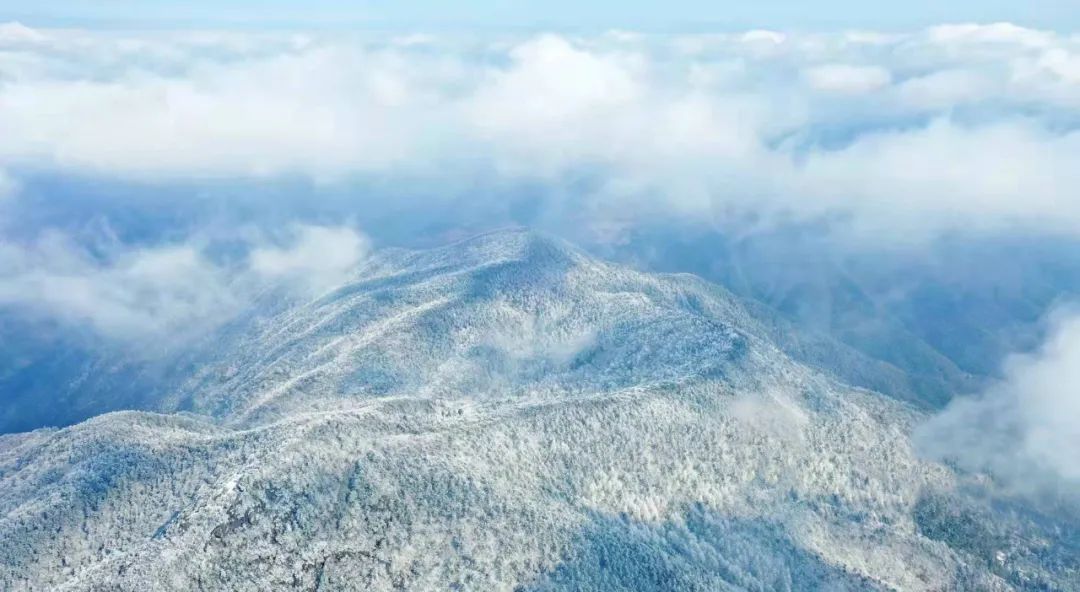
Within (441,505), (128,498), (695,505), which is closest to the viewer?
(441,505)

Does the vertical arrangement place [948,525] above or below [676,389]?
below

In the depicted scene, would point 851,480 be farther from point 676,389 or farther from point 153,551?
point 153,551

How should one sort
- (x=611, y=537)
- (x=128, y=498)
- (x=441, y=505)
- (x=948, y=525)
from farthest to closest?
(x=948, y=525)
(x=128, y=498)
(x=611, y=537)
(x=441, y=505)

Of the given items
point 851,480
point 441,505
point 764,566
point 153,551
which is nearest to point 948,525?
point 851,480

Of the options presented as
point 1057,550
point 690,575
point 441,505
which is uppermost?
point 441,505

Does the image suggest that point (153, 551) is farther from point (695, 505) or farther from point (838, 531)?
point (838, 531)

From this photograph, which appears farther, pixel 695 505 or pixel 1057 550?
pixel 1057 550
